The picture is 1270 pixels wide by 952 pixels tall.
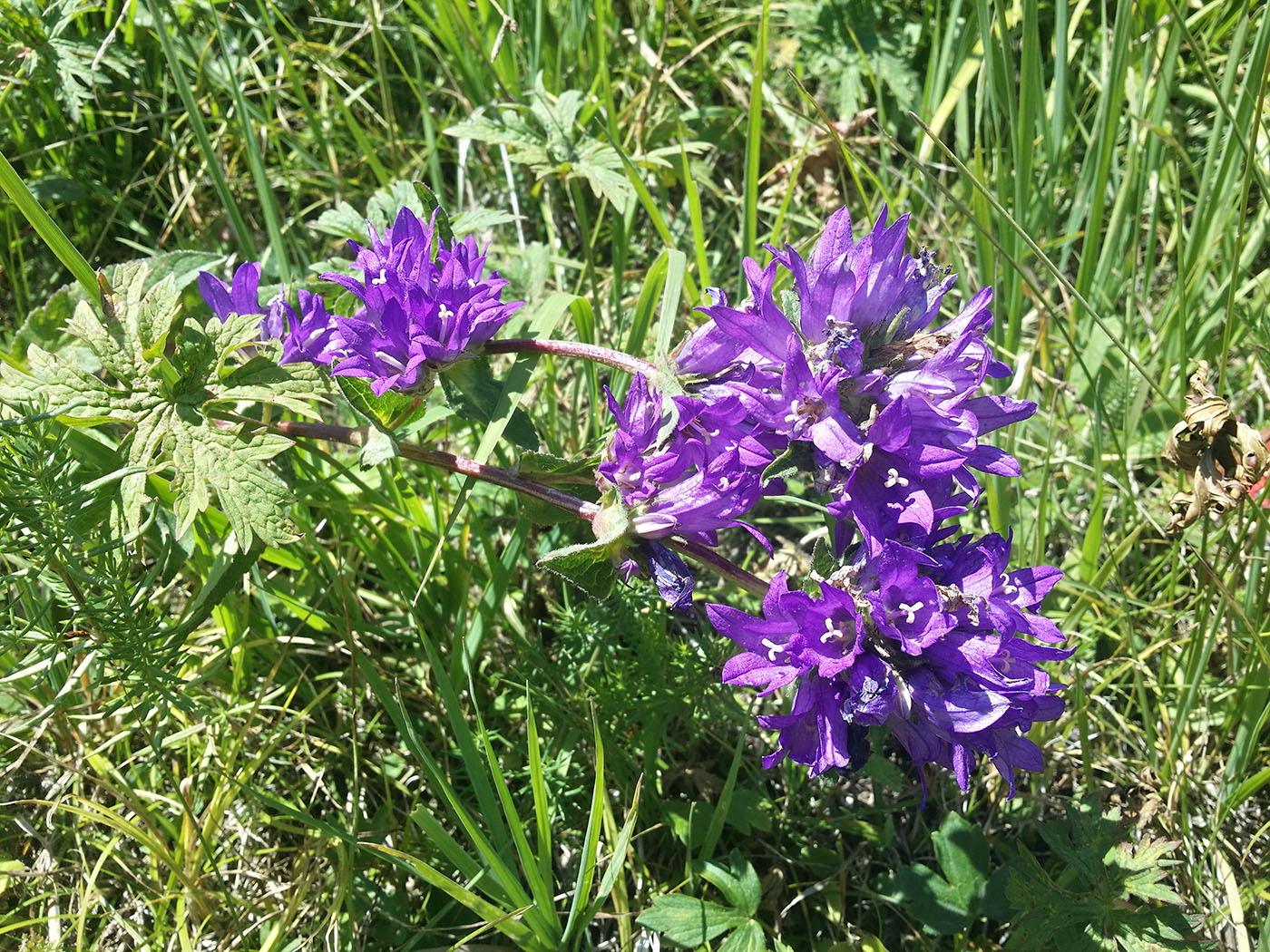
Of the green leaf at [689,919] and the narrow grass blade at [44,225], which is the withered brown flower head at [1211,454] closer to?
the green leaf at [689,919]

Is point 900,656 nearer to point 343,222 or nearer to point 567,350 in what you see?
point 567,350

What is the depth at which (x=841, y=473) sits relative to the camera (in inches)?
76.0

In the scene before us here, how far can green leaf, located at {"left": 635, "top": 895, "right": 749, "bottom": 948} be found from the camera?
229cm

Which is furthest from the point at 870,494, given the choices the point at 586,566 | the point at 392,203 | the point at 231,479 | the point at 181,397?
the point at 392,203

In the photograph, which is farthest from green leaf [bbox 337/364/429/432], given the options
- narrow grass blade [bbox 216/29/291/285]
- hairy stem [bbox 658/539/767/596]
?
narrow grass blade [bbox 216/29/291/285]

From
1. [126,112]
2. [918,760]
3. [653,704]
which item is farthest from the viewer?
[126,112]

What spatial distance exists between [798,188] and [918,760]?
265cm

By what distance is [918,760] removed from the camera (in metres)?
1.98

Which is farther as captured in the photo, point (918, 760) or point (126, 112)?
point (126, 112)

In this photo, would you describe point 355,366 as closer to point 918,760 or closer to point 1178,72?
point 918,760

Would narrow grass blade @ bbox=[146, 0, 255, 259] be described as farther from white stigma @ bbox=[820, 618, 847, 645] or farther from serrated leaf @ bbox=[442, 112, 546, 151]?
white stigma @ bbox=[820, 618, 847, 645]

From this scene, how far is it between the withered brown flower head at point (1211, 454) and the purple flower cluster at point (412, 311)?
146 cm

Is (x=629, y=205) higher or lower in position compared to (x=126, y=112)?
lower

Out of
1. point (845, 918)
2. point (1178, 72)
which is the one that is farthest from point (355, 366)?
point (1178, 72)
